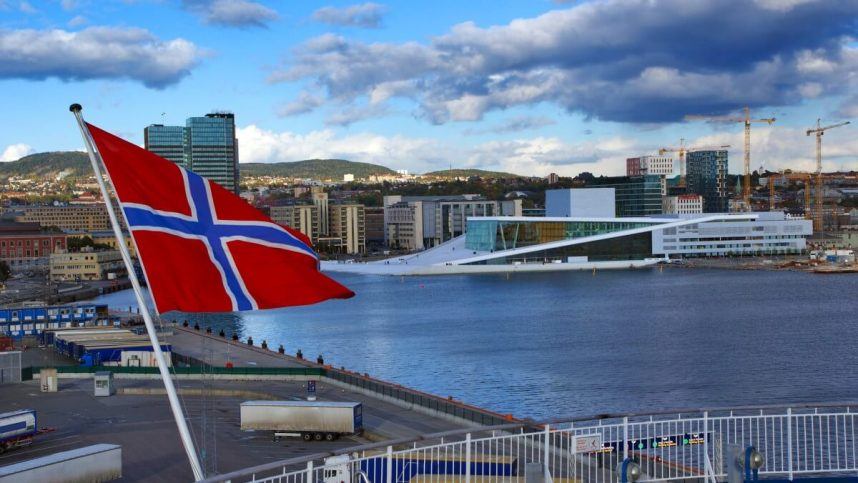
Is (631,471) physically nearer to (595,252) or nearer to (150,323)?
(150,323)

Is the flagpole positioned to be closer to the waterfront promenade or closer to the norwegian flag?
the norwegian flag

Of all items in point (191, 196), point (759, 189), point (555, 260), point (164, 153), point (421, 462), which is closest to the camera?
point (191, 196)

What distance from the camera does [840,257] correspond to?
4472 centimetres

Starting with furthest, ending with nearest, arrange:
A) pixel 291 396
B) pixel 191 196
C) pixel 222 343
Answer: pixel 222 343
pixel 291 396
pixel 191 196

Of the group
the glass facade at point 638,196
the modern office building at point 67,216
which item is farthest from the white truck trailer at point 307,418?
the modern office building at point 67,216

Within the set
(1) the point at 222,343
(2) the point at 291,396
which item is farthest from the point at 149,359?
(2) the point at 291,396

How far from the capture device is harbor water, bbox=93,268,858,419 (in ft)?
45.8

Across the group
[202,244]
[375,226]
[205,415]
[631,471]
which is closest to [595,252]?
[205,415]

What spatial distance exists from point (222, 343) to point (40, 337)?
463cm

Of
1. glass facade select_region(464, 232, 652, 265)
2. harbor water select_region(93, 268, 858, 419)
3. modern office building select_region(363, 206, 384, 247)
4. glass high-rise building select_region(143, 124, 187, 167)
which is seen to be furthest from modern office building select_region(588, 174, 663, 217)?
glass high-rise building select_region(143, 124, 187, 167)

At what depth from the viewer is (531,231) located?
4247 cm

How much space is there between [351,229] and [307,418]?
185 ft

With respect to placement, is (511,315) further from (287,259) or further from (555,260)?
(287,259)

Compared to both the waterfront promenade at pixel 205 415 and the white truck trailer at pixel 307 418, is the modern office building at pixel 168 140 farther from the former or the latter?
the white truck trailer at pixel 307 418
